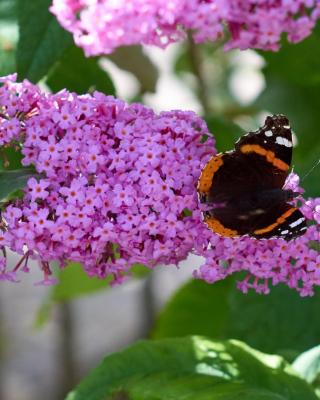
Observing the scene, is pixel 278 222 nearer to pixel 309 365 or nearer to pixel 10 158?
pixel 309 365

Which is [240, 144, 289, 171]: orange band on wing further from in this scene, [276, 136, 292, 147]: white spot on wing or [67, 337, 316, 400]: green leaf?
[67, 337, 316, 400]: green leaf

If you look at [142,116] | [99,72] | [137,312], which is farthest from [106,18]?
[137,312]

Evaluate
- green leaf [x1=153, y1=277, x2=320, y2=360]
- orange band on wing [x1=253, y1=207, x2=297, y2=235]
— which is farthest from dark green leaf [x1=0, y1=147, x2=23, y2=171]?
green leaf [x1=153, y1=277, x2=320, y2=360]

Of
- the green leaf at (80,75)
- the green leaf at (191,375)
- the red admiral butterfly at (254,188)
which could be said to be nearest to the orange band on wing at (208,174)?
the red admiral butterfly at (254,188)

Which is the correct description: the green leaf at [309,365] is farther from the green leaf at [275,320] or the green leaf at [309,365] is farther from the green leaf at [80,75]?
the green leaf at [80,75]

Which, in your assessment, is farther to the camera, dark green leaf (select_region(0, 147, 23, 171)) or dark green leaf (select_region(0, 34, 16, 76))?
dark green leaf (select_region(0, 34, 16, 76))

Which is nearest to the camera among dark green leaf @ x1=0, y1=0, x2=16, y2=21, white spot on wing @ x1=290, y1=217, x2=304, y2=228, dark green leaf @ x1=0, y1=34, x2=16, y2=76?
white spot on wing @ x1=290, y1=217, x2=304, y2=228

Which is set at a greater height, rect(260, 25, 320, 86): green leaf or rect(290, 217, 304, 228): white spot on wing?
rect(260, 25, 320, 86): green leaf
